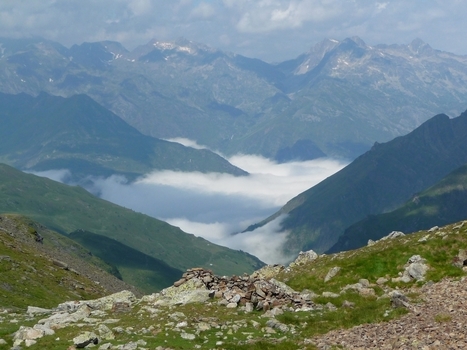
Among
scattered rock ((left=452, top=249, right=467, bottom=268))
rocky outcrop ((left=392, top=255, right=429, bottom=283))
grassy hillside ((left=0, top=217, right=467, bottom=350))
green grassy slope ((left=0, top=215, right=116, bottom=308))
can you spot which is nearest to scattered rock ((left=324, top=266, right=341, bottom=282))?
grassy hillside ((left=0, top=217, right=467, bottom=350))

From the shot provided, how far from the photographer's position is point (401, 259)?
47594 millimetres

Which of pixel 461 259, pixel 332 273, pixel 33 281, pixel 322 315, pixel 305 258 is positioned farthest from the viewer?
pixel 33 281

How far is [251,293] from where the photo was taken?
4122 cm

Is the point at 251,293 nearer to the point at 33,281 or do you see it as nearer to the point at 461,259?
the point at 461,259

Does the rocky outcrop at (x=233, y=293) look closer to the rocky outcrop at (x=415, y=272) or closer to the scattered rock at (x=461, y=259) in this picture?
the rocky outcrop at (x=415, y=272)

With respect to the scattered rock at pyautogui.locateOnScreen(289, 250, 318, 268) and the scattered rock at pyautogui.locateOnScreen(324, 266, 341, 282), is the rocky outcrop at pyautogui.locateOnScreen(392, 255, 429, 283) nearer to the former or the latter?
the scattered rock at pyautogui.locateOnScreen(324, 266, 341, 282)

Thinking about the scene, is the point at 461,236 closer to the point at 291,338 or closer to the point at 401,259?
the point at 401,259

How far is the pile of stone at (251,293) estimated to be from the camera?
130 feet

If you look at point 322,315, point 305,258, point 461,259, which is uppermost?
point 305,258

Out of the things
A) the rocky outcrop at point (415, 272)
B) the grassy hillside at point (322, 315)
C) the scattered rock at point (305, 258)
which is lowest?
the grassy hillside at point (322, 315)

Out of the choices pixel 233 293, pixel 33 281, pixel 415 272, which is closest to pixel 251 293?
pixel 233 293

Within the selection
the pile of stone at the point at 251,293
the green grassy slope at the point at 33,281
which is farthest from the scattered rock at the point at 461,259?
the green grassy slope at the point at 33,281

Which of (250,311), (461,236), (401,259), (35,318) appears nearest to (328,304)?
(250,311)

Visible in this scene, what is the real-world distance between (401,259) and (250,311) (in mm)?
15802
